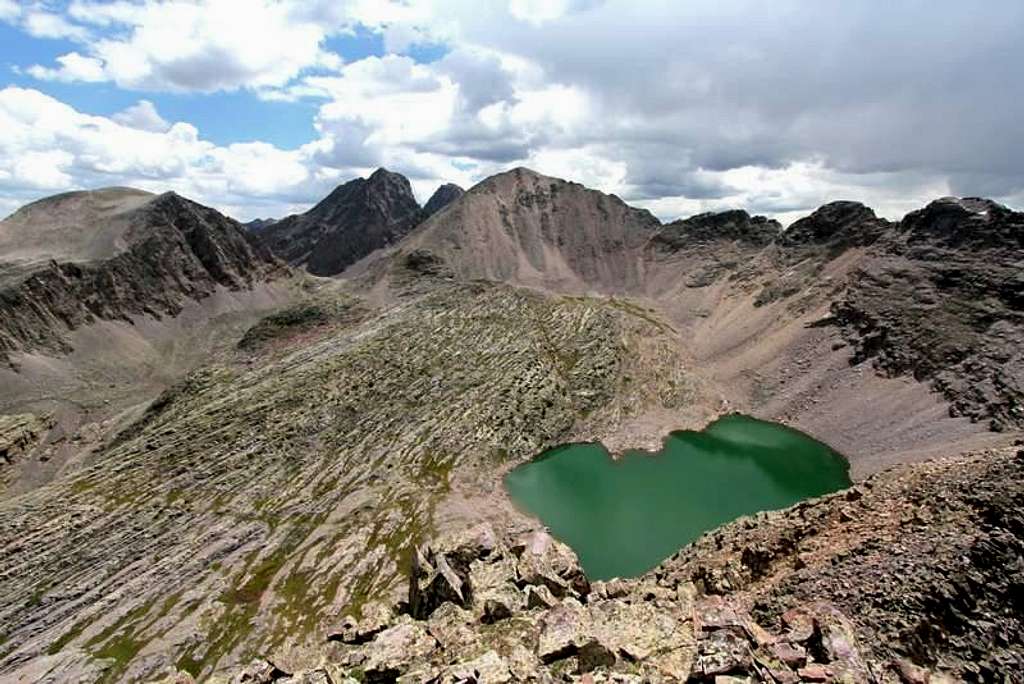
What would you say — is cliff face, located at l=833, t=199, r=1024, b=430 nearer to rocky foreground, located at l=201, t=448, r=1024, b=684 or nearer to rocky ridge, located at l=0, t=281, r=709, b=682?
rocky ridge, located at l=0, t=281, r=709, b=682

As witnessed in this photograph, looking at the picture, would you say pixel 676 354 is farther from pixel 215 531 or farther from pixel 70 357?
pixel 70 357

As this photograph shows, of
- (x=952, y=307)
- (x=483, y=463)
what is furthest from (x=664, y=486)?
(x=952, y=307)

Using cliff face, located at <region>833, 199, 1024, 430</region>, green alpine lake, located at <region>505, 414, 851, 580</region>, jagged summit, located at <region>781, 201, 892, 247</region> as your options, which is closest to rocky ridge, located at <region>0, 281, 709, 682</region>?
green alpine lake, located at <region>505, 414, 851, 580</region>

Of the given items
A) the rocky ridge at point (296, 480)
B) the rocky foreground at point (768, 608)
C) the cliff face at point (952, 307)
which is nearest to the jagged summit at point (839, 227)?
the cliff face at point (952, 307)

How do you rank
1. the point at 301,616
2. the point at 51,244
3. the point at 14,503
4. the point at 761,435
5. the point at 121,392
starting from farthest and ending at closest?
the point at 51,244 → the point at 121,392 → the point at 761,435 → the point at 14,503 → the point at 301,616

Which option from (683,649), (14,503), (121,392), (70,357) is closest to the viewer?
(683,649)

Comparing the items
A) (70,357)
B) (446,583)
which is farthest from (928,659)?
(70,357)
